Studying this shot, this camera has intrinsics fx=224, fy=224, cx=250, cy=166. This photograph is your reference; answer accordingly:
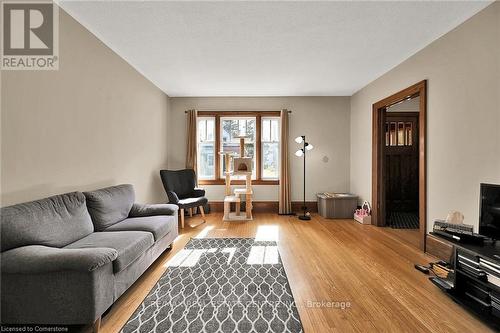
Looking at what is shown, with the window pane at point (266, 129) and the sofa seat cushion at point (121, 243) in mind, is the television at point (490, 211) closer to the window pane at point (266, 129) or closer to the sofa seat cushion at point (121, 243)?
the sofa seat cushion at point (121, 243)

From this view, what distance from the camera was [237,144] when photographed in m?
5.41

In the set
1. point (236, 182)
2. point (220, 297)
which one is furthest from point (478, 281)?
point (236, 182)

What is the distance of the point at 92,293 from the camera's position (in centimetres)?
153

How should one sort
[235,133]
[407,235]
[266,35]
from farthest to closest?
[235,133]
[407,235]
[266,35]

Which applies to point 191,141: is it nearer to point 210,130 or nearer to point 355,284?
point 210,130

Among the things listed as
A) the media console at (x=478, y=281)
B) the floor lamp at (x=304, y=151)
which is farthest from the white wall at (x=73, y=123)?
the media console at (x=478, y=281)

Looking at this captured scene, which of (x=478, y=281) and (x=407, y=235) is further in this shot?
(x=407, y=235)

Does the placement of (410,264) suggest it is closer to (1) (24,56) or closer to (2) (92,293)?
(2) (92,293)

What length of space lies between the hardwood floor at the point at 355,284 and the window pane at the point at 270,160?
1.80 m

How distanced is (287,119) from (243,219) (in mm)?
2495

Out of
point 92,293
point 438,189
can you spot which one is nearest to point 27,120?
point 92,293

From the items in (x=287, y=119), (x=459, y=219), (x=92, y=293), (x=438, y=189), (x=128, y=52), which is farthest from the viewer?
(x=287, y=119)

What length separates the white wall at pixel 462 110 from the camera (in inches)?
85.0

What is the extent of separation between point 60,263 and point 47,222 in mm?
576
